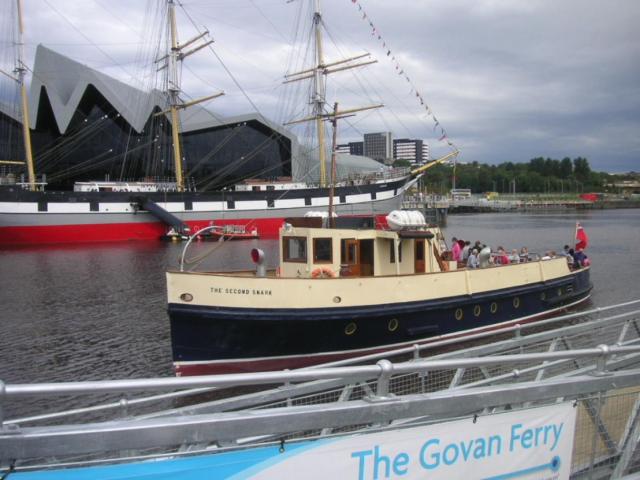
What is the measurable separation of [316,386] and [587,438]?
2117 mm

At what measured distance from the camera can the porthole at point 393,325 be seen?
44.5 feet

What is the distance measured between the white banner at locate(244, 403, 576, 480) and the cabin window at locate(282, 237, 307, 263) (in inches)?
423

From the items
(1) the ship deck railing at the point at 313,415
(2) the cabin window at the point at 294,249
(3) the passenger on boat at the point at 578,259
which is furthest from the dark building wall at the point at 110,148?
(1) the ship deck railing at the point at 313,415

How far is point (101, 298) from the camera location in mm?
22828

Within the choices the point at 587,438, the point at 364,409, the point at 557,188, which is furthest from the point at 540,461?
the point at 557,188

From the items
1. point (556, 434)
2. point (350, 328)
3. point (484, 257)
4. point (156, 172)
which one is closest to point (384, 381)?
point (556, 434)

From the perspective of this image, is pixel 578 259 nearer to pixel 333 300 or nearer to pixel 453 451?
pixel 333 300

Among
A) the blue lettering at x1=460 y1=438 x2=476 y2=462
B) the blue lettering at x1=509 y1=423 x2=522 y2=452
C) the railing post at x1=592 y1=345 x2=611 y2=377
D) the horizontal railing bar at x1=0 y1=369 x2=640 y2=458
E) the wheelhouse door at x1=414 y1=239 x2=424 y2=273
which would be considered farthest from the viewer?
the wheelhouse door at x1=414 y1=239 x2=424 y2=273

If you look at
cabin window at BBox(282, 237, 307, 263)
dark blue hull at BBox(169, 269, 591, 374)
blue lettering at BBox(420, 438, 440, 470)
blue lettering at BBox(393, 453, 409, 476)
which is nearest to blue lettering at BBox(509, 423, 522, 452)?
blue lettering at BBox(420, 438, 440, 470)

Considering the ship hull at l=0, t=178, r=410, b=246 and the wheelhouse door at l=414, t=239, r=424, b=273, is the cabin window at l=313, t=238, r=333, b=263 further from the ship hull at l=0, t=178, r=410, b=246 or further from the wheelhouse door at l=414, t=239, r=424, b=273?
the ship hull at l=0, t=178, r=410, b=246

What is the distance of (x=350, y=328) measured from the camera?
13.1 m

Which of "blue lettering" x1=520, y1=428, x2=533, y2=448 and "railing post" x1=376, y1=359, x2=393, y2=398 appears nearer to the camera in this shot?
"railing post" x1=376, y1=359, x2=393, y2=398

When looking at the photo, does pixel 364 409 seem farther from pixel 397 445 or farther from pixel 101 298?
pixel 101 298

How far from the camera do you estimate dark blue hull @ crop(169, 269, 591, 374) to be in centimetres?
1212
